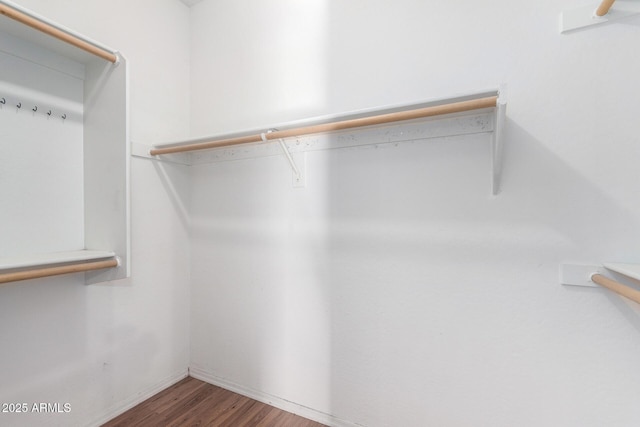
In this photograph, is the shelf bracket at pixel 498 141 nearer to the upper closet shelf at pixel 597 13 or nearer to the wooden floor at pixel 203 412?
the upper closet shelf at pixel 597 13

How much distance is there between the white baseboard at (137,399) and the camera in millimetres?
1408

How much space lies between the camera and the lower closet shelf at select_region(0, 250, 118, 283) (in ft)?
3.15

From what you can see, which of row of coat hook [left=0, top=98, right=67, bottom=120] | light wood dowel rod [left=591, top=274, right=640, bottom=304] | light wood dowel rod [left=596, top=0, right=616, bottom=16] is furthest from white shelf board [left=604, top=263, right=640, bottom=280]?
row of coat hook [left=0, top=98, right=67, bottom=120]

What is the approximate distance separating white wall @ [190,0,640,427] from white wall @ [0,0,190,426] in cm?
21

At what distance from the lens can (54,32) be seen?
1042 millimetres

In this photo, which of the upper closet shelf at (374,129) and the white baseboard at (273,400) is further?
the white baseboard at (273,400)

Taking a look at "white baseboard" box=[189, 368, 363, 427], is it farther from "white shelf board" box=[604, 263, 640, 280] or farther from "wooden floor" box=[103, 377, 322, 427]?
"white shelf board" box=[604, 263, 640, 280]

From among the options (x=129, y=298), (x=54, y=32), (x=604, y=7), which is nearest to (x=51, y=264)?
(x=129, y=298)

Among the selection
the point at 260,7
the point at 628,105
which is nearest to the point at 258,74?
the point at 260,7

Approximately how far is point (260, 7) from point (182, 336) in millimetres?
2073

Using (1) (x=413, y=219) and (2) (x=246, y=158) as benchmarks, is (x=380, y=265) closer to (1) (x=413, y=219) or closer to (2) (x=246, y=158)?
(1) (x=413, y=219)

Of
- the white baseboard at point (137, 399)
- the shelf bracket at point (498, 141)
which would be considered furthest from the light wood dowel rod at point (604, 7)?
the white baseboard at point (137, 399)

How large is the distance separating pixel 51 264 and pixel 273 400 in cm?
124

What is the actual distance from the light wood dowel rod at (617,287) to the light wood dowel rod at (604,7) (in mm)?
872
